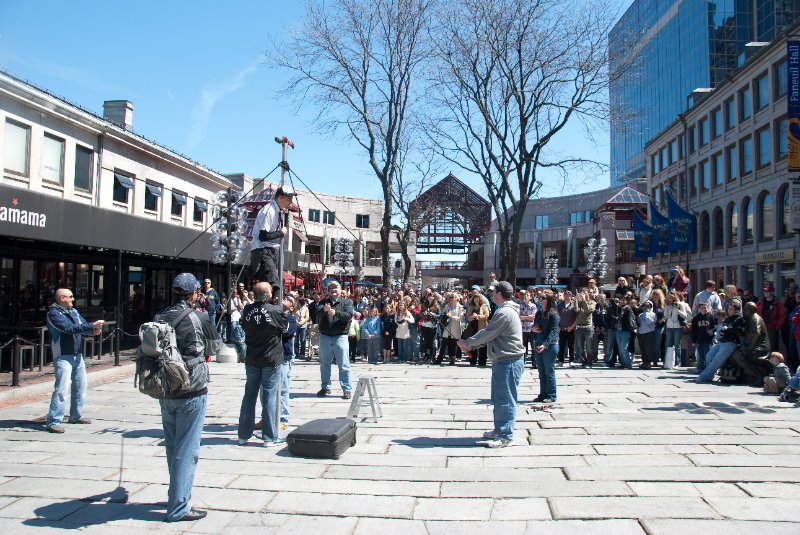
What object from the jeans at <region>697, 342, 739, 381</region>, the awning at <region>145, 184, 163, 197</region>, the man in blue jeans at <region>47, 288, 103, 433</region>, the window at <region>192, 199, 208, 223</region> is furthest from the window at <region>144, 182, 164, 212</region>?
the jeans at <region>697, 342, 739, 381</region>

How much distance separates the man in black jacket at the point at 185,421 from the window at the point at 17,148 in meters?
16.4

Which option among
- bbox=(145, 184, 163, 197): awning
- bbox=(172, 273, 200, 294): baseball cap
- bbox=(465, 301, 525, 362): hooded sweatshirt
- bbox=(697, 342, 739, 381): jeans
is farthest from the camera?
bbox=(145, 184, 163, 197): awning

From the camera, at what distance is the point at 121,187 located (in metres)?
24.6

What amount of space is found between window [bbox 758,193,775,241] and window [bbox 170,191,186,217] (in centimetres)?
2820

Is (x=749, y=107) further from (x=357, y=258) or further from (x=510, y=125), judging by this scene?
(x=357, y=258)

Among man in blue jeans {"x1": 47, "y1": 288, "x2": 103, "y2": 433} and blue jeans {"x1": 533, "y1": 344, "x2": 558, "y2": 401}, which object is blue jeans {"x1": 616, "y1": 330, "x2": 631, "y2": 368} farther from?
man in blue jeans {"x1": 47, "y1": 288, "x2": 103, "y2": 433}

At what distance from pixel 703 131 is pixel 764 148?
9.64 m

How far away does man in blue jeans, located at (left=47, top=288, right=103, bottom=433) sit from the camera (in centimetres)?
820

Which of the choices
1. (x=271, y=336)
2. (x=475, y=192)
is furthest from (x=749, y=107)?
(x=475, y=192)

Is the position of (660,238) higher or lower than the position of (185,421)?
higher

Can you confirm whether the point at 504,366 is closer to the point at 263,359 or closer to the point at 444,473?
the point at 444,473

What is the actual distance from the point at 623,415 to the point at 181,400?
6.41 meters

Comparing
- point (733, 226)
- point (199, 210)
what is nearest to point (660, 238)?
point (733, 226)

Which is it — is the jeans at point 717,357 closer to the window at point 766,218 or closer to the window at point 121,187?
the window at point 121,187
